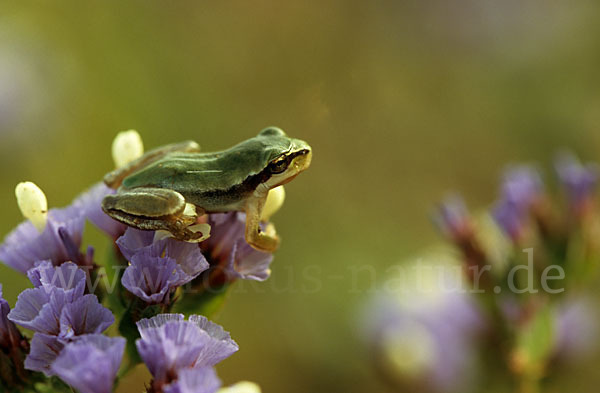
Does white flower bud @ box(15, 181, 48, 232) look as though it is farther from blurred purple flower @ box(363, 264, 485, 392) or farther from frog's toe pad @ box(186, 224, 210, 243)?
blurred purple flower @ box(363, 264, 485, 392)

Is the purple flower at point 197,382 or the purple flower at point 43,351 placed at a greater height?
the purple flower at point 197,382

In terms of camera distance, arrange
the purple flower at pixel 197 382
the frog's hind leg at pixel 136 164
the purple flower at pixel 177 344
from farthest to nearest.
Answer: the frog's hind leg at pixel 136 164, the purple flower at pixel 177 344, the purple flower at pixel 197 382

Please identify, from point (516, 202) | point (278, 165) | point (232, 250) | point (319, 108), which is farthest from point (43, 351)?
point (319, 108)

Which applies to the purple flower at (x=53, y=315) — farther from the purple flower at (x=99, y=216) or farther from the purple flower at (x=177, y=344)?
the purple flower at (x=99, y=216)

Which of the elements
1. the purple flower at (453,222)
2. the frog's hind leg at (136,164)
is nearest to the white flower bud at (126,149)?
the frog's hind leg at (136,164)

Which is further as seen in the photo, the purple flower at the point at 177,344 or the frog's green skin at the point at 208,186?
the frog's green skin at the point at 208,186

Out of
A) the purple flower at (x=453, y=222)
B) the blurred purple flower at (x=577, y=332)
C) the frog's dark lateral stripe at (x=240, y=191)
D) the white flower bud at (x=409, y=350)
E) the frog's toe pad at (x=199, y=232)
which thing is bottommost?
the white flower bud at (x=409, y=350)

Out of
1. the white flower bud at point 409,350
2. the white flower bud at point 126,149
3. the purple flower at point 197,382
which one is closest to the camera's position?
the purple flower at point 197,382

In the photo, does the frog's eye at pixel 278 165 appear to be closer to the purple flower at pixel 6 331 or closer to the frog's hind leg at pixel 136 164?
the frog's hind leg at pixel 136 164
